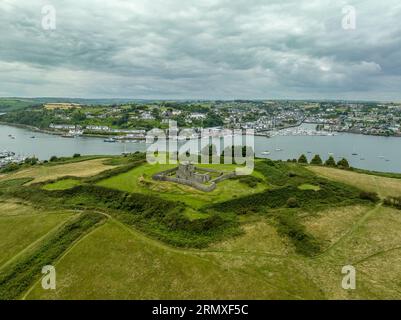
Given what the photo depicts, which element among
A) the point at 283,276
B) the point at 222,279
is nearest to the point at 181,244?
A: the point at 222,279

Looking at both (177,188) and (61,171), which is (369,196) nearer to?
(177,188)

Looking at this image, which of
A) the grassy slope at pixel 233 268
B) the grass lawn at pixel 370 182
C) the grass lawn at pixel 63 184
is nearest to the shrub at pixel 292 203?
the grassy slope at pixel 233 268

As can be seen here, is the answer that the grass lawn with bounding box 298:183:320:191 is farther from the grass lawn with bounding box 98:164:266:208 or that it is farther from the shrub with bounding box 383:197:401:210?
the shrub with bounding box 383:197:401:210

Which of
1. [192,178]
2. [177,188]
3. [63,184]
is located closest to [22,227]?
[63,184]

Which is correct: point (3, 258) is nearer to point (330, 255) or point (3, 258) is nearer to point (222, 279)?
point (222, 279)

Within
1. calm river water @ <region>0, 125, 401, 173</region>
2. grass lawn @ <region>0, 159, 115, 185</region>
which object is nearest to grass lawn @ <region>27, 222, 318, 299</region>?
grass lawn @ <region>0, 159, 115, 185</region>
